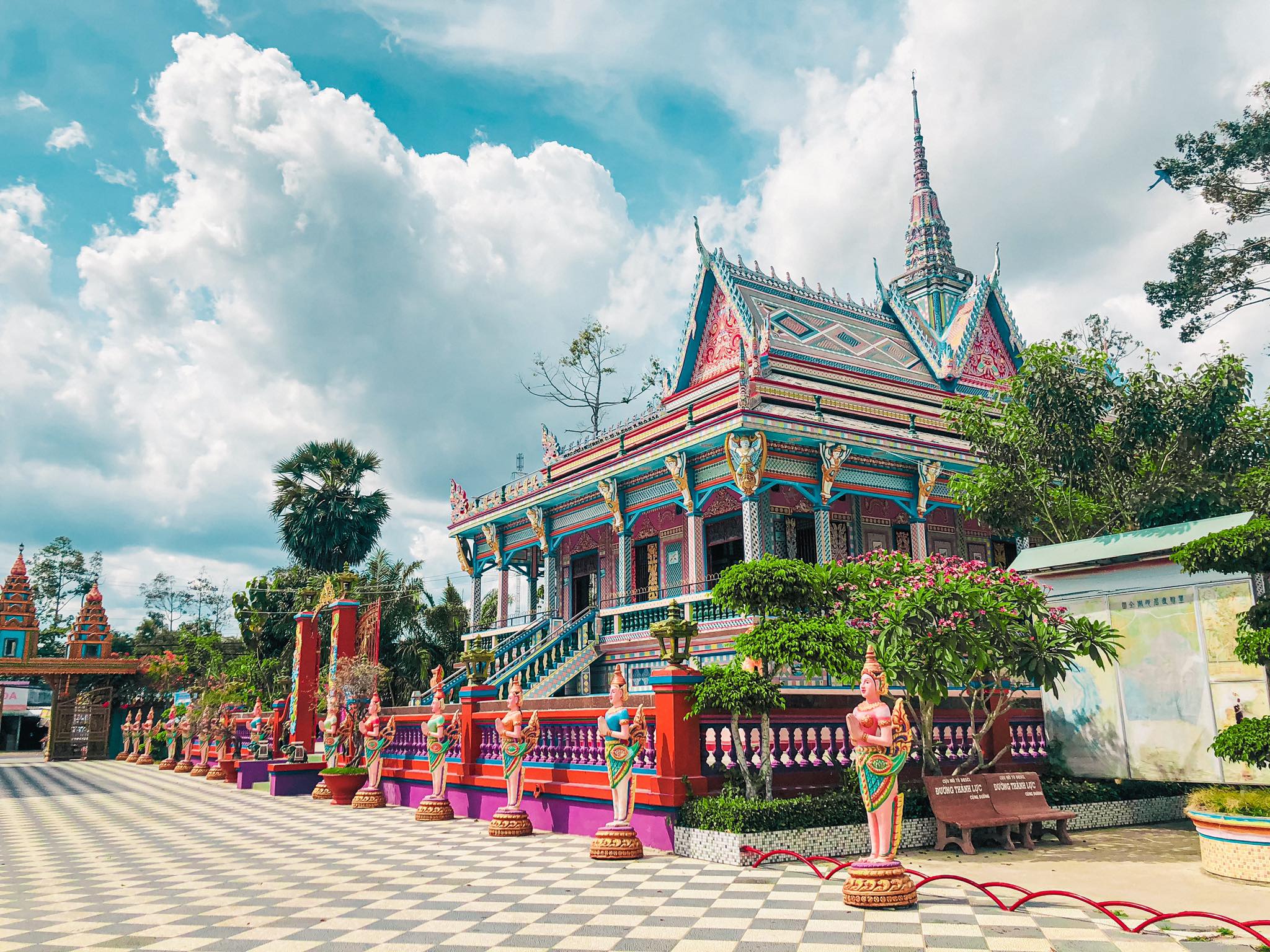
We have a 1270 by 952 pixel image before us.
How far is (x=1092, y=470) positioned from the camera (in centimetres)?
1555

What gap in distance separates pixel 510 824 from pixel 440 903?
381 cm

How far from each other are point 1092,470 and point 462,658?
10.8 m

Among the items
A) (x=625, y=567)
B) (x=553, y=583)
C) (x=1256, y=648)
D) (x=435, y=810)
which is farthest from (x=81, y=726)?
(x=1256, y=648)

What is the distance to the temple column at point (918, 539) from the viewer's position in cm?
1759

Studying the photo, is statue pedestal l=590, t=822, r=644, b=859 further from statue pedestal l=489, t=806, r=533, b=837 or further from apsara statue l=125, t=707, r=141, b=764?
apsara statue l=125, t=707, r=141, b=764

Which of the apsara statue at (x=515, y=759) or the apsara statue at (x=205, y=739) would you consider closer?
the apsara statue at (x=515, y=759)

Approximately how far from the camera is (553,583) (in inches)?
878

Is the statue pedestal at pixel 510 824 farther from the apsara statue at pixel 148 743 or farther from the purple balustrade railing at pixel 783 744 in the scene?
the apsara statue at pixel 148 743

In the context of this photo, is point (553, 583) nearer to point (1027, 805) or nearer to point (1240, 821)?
point (1027, 805)

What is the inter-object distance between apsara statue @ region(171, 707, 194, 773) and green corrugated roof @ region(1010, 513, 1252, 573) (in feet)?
83.8

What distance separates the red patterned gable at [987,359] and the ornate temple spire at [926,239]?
495cm

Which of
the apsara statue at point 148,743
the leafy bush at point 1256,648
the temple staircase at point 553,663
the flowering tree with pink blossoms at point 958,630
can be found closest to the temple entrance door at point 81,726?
the apsara statue at point 148,743

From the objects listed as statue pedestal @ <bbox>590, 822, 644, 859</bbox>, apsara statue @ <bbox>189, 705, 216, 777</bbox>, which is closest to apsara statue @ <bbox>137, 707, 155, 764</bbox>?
apsara statue @ <bbox>189, 705, 216, 777</bbox>


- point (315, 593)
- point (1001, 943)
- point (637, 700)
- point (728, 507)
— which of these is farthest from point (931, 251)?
point (1001, 943)
